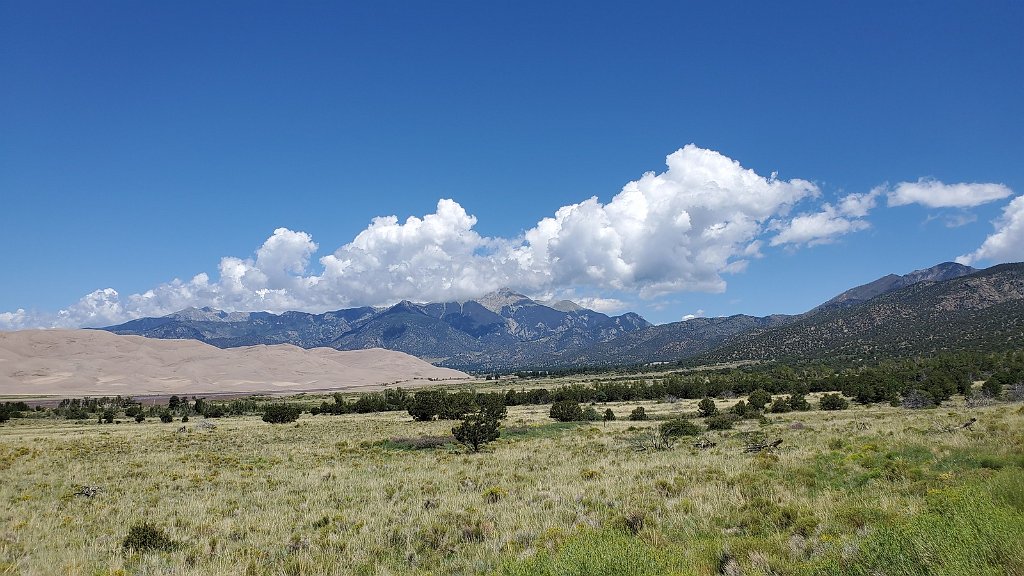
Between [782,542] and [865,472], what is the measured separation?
753cm

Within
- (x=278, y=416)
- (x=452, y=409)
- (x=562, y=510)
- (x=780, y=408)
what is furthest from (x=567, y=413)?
(x=562, y=510)

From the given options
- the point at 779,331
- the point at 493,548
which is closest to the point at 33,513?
the point at 493,548

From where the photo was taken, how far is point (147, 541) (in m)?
11.9

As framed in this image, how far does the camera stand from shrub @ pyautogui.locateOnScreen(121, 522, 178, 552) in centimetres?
1170

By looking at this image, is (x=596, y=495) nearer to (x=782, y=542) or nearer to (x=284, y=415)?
(x=782, y=542)

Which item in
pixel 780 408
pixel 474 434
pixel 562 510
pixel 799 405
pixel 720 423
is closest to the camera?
pixel 562 510

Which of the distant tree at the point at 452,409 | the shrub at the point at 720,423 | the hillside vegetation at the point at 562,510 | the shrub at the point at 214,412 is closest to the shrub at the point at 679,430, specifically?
the shrub at the point at 720,423

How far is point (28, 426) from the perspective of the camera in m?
56.6

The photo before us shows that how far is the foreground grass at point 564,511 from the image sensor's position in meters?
7.32

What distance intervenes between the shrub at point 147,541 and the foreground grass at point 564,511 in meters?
0.14

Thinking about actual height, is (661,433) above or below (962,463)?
below

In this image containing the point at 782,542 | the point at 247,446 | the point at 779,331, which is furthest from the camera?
the point at 779,331

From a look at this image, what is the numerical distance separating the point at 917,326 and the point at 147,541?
561ft

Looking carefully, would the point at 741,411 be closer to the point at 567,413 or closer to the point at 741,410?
the point at 741,410
